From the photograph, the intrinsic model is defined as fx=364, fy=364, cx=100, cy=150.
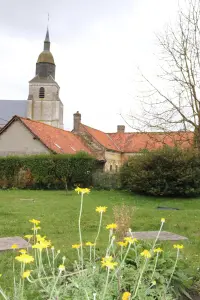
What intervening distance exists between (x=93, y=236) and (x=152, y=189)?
483 inches

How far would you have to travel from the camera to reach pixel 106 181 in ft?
79.0

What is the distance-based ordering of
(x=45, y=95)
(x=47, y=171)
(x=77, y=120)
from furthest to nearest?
(x=45, y=95), (x=77, y=120), (x=47, y=171)

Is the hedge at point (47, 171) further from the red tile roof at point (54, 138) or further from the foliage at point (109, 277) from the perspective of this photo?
the foliage at point (109, 277)

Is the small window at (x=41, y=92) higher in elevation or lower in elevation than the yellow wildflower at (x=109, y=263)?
higher

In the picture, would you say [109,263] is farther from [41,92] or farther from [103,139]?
[41,92]

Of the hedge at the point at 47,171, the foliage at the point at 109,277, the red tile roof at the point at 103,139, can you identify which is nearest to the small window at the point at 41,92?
the red tile roof at the point at 103,139

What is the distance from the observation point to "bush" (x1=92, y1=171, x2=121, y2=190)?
23.8 meters

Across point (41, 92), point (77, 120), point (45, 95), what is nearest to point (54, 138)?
point (77, 120)

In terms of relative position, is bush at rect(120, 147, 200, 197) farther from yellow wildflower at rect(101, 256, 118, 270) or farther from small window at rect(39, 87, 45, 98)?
small window at rect(39, 87, 45, 98)

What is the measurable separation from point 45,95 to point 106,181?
61904mm

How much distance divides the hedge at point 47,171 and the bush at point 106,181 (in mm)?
500

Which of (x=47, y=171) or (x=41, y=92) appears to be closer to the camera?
(x=47, y=171)

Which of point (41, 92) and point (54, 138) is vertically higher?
point (41, 92)

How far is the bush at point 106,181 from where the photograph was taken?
77.9 ft
